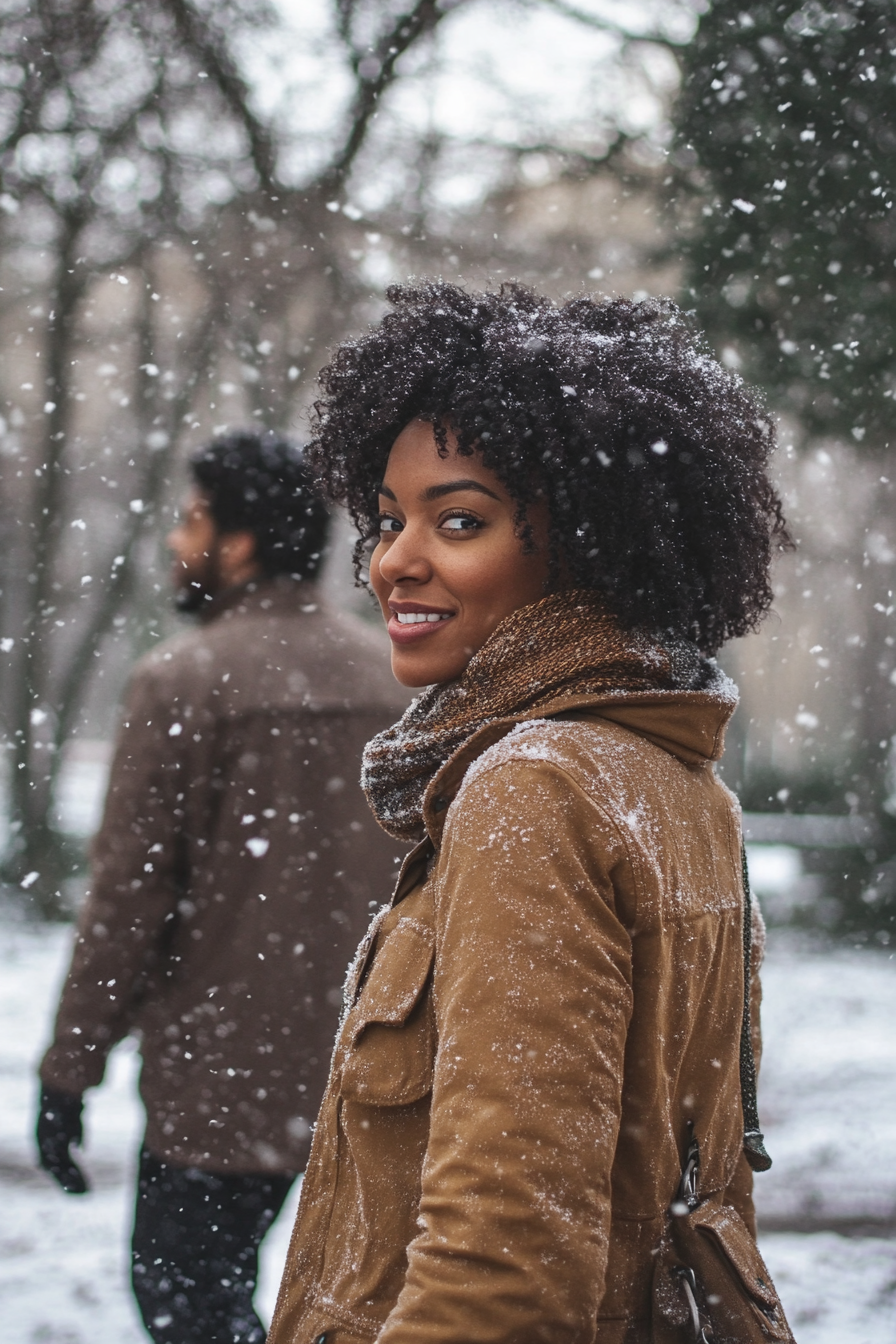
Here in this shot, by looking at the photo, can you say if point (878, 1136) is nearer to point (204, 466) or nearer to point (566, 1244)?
point (204, 466)

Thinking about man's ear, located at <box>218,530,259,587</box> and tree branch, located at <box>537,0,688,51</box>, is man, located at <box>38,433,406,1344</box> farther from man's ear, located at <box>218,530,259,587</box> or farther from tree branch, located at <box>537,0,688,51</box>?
tree branch, located at <box>537,0,688,51</box>

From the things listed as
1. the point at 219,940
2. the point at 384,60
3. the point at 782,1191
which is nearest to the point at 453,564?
the point at 219,940

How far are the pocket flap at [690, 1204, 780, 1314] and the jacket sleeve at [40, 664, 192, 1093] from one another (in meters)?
1.51

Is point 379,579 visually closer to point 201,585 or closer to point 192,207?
point 201,585

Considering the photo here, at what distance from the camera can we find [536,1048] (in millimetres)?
1041

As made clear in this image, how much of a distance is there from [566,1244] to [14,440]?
346 inches

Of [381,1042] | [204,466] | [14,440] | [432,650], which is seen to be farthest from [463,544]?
[14,440]

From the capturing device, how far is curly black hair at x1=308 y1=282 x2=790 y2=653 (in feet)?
4.66

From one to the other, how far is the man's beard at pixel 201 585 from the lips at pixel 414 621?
139 cm

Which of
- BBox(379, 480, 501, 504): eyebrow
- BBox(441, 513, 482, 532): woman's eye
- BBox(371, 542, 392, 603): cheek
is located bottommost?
BBox(371, 542, 392, 603): cheek

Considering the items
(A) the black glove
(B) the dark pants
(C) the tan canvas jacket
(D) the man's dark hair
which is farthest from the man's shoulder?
(C) the tan canvas jacket

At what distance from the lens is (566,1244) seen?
1.02 metres

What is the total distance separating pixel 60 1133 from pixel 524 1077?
173cm

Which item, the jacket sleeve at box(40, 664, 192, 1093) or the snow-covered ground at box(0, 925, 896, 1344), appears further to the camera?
the snow-covered ground at box(0, 925, 896, 1344)
